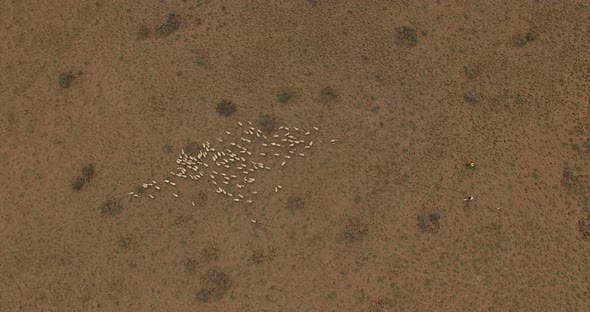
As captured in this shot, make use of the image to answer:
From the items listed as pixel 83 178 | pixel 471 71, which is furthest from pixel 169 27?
pixel 471 71

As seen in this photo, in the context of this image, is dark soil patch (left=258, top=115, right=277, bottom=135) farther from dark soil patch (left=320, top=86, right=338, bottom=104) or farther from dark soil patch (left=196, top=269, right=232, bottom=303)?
dark soil patch (left=196, top=269, right=232, bottom=303)

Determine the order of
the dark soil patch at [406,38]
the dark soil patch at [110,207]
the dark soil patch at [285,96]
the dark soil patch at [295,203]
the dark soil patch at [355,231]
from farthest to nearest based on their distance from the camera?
1. the dark soil patch at [406,38]
2. the dark soil patch at [285,96]
3. the dark soil patch at [110,207]
4. the dark soil patch at [295,203]
5. the dark soil patch at [355,231]

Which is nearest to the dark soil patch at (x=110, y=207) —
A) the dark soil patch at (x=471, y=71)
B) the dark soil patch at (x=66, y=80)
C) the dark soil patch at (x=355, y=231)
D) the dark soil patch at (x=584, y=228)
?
the dark soil patch at (x=66, y=80)

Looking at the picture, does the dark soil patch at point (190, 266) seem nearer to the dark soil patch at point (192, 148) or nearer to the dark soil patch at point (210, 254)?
the dark soil patch at point (210, 254)

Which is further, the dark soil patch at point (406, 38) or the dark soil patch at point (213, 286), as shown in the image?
the dark soil patch at point (406, 38)

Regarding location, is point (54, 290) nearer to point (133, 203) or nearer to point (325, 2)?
point (133, 203)

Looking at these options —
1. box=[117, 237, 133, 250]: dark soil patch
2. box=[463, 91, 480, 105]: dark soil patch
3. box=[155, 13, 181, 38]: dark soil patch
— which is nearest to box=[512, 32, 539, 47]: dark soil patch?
box=[463, 91, 480, 105]: dark soil patch
